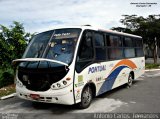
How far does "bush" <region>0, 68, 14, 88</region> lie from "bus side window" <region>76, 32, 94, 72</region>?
6.35 m

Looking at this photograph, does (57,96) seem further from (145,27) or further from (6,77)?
(145,27)

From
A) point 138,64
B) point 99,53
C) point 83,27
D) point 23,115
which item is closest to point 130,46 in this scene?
point 138,64

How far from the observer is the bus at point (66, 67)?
7203 mm

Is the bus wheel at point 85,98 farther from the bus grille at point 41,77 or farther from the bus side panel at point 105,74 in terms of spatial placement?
the bus grille at point 41,77

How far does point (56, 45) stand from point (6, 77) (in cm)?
642

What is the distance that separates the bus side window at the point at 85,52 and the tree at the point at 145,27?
1996 centimetres

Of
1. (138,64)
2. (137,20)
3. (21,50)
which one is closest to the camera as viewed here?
(138,64)

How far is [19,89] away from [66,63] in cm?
182

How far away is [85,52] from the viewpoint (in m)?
7.96

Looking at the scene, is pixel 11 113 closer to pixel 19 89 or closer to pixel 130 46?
pixel 19 89

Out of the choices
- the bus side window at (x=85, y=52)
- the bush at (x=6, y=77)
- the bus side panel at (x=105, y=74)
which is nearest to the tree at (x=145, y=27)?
the bus side panel at (x=105, y=74)

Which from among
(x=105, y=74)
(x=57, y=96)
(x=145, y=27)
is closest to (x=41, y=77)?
(x=57, y=96)

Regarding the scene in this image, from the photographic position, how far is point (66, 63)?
23.9 feet

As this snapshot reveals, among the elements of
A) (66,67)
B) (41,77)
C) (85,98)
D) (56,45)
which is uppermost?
(56,45)
